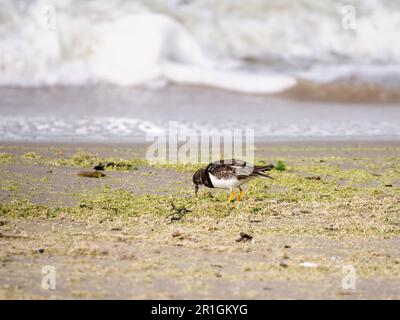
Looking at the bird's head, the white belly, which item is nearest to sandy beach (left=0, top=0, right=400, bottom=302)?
the white belly

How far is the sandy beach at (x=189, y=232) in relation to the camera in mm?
5711

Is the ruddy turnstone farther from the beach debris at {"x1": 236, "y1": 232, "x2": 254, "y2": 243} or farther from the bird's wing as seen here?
the beach debris at {"x1": 236, "y1": 232, "x2": 254, "y2": 243}

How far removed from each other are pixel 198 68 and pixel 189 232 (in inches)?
525

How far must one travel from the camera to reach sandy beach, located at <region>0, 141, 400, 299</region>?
571 cm

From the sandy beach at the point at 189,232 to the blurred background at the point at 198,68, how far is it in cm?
397

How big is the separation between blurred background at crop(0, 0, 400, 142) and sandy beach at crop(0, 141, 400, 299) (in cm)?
397

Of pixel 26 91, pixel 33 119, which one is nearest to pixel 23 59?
pixel 26 91

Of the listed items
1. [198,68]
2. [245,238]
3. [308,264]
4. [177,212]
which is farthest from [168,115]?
[308,264]

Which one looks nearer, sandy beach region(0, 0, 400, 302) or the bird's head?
sandy beach region(0, 0, 400, 302)

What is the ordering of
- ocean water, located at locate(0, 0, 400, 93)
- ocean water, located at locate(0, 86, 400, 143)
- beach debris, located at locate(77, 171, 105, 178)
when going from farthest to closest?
ocean water, located at locate(0, 0, 400, 93), ocean water, located at locate(0, 86, 400, 143), beach debris, located at locate(77, 171, 105, 178)

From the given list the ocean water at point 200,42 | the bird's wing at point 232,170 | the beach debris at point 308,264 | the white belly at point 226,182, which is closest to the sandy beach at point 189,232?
the beach debris at point 308,264

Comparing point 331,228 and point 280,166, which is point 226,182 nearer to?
point 331,228

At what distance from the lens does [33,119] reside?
51.4ft
